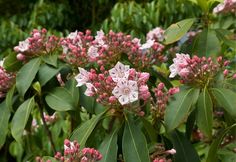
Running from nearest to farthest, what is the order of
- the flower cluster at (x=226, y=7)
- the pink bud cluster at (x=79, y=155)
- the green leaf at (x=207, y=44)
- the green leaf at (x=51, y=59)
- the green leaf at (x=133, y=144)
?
1. the pink bud cluster at (x=79, y=155)
2. the green leaf at (x=133, y=144)
3. the green leaf at (x=51, y=59)
4. the green leaf at (x=207, y=44)
5. the flower cluster at (x=226, y=7)

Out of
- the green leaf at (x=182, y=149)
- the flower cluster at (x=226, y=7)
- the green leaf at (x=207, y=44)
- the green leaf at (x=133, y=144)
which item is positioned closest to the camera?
the green leaf at (x=133, y=144)

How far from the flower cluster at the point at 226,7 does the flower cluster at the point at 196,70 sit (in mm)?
685

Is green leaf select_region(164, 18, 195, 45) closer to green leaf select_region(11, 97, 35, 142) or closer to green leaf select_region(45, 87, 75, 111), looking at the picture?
green leaf select_region(45, 87, 75, 111)

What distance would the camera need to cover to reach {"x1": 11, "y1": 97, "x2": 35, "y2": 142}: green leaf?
152cm

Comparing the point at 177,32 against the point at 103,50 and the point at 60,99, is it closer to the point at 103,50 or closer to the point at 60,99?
the point at 103,50

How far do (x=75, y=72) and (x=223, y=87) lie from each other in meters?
0.47

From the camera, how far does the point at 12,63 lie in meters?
1.65

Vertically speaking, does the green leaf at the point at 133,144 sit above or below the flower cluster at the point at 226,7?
below

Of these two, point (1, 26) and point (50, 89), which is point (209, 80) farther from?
point (1, 26)

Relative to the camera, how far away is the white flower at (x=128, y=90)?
1.24 metres

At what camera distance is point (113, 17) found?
360 cm

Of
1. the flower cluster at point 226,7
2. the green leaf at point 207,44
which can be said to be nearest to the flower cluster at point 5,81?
the green leaf at point 207,44

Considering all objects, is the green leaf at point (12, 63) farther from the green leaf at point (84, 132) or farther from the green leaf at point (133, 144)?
the green leaf at point (133, 144)

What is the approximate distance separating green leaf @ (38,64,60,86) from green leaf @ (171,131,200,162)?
0.40 m
